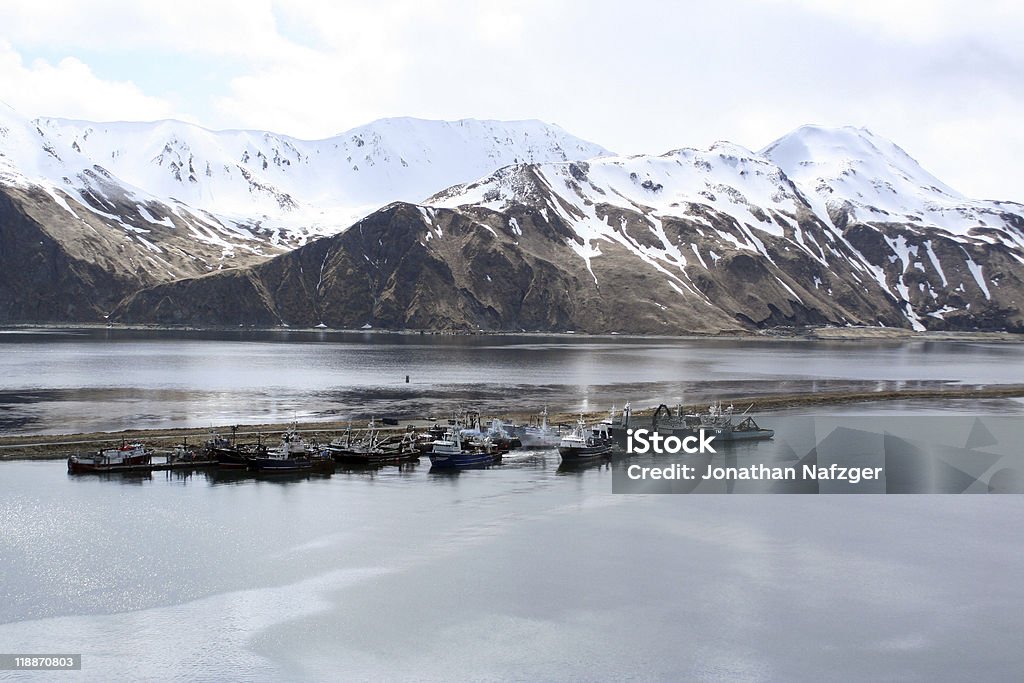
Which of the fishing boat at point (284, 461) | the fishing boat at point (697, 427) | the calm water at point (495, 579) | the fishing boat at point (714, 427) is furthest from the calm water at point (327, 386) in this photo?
the calm water at point (495, 579)

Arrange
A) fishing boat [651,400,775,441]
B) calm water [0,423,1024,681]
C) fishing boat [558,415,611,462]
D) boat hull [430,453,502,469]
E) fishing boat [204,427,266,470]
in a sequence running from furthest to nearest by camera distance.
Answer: fishing boat [651,400,775,441], fishing boat [558,415,611,462], boat hull [430,453,502,469], fishing boat [204,427,266,470], calm water [0,423,1024,681]

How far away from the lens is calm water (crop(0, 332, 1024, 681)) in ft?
119

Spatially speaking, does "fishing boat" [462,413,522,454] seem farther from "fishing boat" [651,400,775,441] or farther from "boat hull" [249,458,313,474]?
"boat hull" [249,458,313,474]

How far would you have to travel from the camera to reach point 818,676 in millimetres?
35188

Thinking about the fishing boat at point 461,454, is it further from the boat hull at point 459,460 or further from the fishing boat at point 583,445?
the fishing boat at point 583,445

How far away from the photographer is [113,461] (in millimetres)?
70500

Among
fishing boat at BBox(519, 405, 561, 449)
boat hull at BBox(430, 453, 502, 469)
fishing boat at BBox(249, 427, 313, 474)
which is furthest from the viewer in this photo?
fishing boat at BBox(519, 405, 561, 449)

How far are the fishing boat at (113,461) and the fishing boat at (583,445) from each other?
3345 centimetres

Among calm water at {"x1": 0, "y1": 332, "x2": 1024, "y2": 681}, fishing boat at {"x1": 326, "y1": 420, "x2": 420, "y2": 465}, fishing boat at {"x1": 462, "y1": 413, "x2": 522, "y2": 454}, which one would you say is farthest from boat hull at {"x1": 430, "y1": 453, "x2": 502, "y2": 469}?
fishing boat at {"x1": 462, "y1": 413, "x2": 522, "y2": 454}

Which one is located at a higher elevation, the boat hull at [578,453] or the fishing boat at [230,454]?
the fishing boat at [230,454]

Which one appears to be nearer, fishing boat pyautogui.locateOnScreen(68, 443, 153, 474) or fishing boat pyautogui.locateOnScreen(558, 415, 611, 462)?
fishing boat pyautogui.locateOnScreen(68, 443, 153, 474)

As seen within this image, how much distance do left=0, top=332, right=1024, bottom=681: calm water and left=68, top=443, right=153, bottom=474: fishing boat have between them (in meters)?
1.74

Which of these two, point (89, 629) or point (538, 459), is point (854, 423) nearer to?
point (538, 459)

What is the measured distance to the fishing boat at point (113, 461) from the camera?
2731 inches
